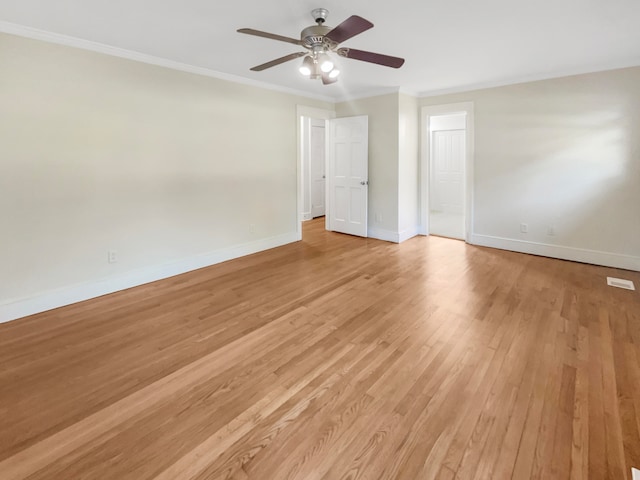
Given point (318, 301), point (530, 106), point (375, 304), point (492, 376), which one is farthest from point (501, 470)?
point (530, 106)

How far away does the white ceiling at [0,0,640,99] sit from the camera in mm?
2518

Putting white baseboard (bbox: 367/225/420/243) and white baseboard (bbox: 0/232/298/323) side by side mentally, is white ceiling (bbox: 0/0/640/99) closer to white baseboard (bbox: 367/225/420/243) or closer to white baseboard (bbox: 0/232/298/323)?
white baseboard (bbox: 0/232/298/323)

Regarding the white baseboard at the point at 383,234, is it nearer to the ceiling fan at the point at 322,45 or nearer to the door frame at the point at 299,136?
the door frame at the point at 299,136

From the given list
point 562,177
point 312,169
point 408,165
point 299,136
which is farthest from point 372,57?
point 312,169

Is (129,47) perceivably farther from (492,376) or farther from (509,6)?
(492,376)

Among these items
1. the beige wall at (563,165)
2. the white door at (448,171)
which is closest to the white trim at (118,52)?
the beige wall at (563,165)

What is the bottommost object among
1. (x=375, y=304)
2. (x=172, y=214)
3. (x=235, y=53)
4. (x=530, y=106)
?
(x=375, y=304)

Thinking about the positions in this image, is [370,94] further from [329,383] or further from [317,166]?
[329,383]

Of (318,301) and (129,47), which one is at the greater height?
(129,47)

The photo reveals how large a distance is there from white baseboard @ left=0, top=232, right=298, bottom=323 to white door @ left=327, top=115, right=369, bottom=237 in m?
1.77

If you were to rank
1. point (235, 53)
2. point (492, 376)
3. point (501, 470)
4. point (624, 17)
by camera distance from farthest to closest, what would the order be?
point (235, 53)
point (624, 17)
point (492, 376)
point (501, 470)

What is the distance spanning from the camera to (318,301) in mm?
3383

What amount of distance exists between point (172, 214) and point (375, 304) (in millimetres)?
2615

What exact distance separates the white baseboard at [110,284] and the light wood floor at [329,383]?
0.13 metres
